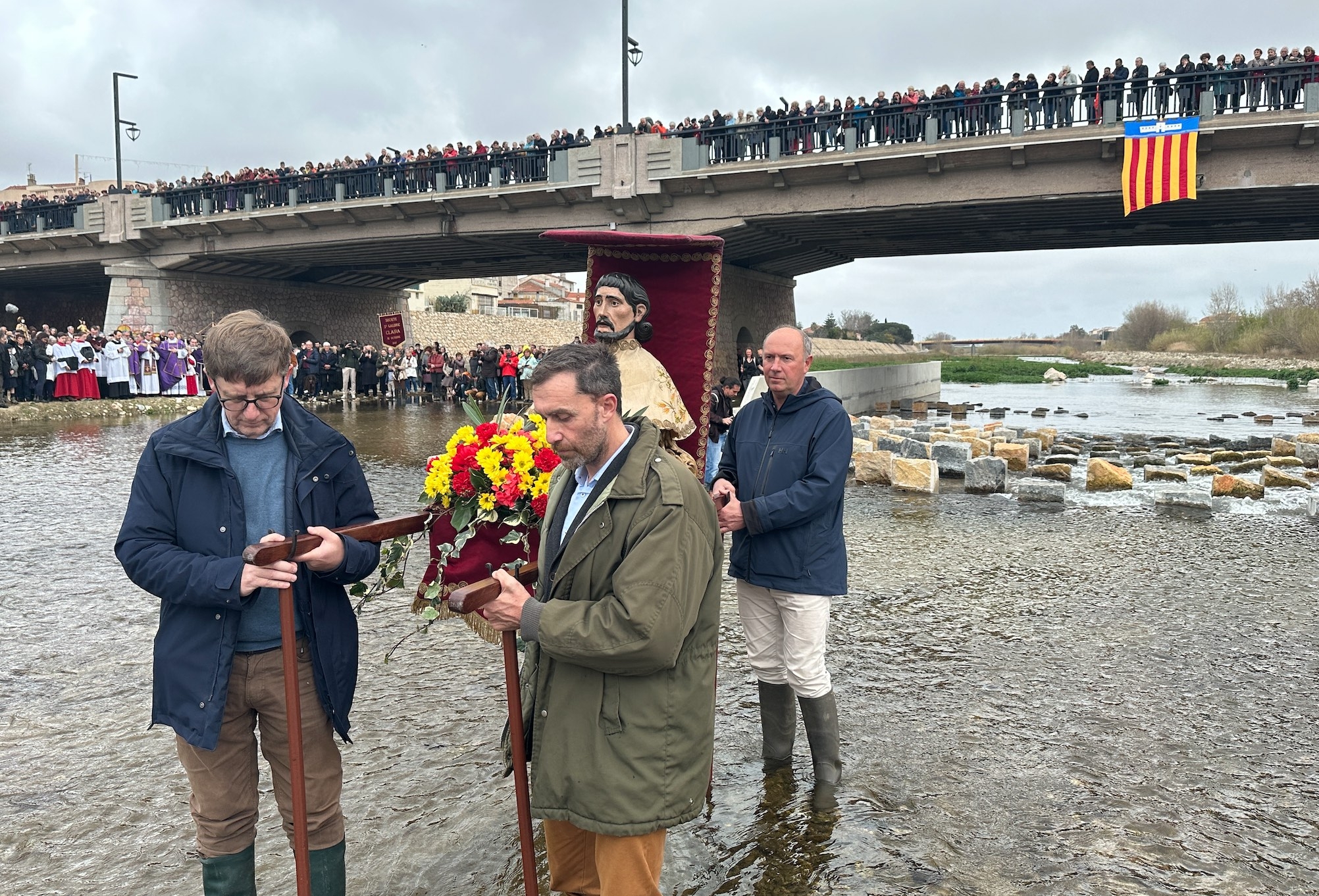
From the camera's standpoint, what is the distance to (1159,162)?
57.5ft

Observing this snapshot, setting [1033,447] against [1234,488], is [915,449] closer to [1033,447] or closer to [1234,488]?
[1033,447]

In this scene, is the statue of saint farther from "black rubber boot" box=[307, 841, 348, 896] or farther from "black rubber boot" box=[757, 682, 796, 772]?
"black rubber boot" box=[307, 841, 348, 896]

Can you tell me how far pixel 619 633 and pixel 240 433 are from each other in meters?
1.32

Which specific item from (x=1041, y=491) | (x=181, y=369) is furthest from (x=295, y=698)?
(x=181, y=369)

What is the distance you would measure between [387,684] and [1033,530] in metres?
7.12

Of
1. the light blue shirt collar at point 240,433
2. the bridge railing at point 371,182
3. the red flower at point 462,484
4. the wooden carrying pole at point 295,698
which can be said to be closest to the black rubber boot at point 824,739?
the red flower at point 462,484

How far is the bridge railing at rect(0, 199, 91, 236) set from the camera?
32906 millimetres

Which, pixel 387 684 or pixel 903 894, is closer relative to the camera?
pixel 903 894

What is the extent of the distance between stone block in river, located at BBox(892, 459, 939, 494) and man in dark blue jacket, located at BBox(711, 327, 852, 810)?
850cm

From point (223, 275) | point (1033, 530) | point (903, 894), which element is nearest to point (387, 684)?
point (903, 894)

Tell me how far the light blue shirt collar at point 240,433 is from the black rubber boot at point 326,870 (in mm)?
1266

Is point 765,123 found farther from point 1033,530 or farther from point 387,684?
point 387,684

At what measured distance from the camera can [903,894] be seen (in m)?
3.07

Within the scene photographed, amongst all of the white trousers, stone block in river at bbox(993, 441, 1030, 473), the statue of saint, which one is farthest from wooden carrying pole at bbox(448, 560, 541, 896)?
stone block in river at bbox(993, 441, 1030, 473)
